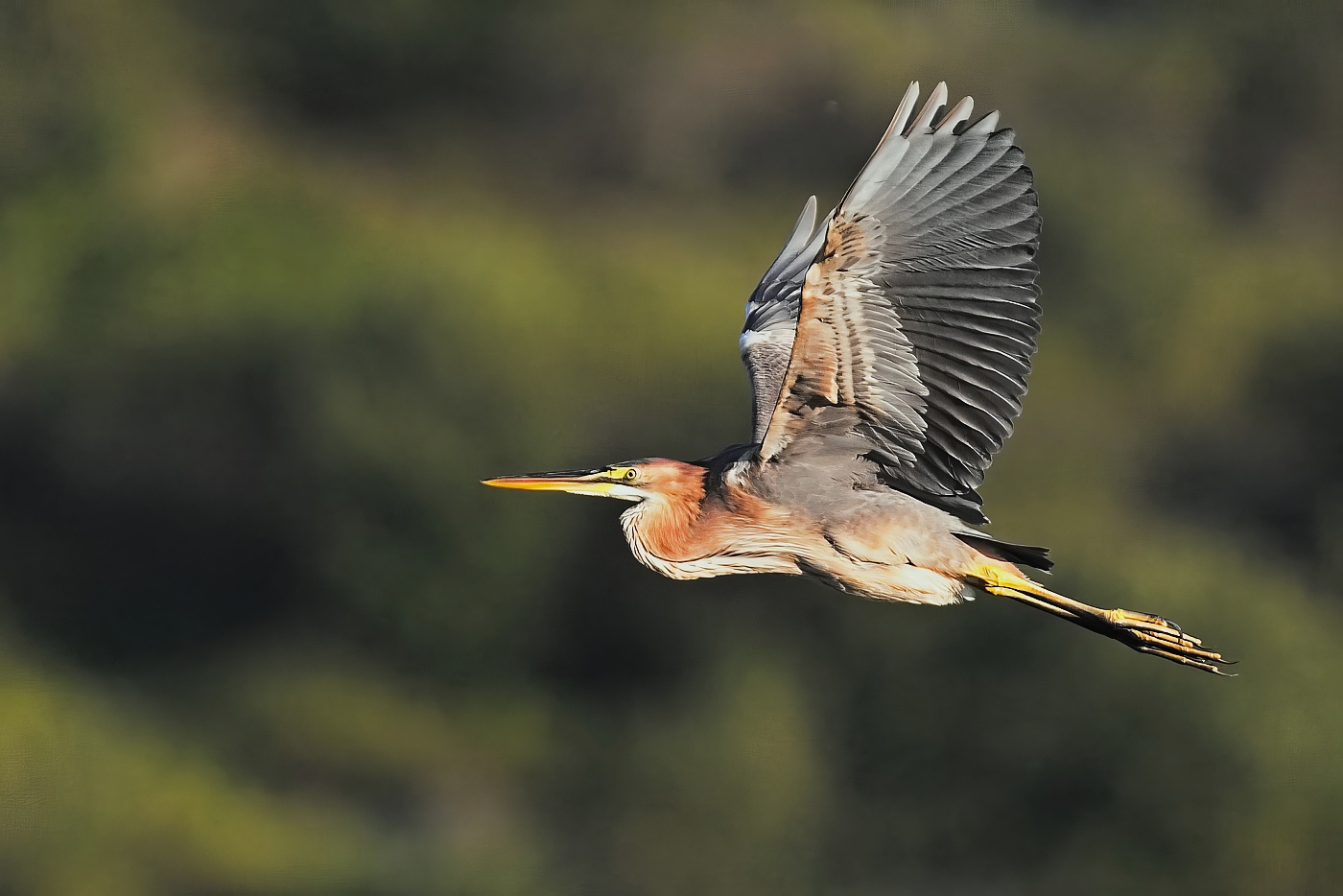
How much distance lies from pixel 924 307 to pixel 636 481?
32.0 inches

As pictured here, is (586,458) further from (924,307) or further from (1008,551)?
(924,307)

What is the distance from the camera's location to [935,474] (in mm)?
4477

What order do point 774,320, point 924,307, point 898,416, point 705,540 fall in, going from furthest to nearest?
point 774,320, point 705,540, point 898,416, point 924,307

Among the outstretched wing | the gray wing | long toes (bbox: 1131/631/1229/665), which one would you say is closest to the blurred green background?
the gray wing

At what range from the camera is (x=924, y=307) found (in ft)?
13.8

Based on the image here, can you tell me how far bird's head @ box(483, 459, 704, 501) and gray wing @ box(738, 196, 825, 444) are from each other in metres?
0.20

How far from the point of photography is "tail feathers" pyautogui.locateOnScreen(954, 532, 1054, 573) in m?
4.43

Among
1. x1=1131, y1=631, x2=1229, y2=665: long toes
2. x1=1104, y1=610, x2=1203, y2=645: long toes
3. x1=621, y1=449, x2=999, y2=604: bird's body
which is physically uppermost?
x1=621, y1=449, x2=999, y2=604: bird's body

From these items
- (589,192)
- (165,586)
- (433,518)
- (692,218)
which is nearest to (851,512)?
(433,518)

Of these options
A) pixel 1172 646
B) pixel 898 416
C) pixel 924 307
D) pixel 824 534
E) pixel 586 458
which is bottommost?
pixel 1172 646

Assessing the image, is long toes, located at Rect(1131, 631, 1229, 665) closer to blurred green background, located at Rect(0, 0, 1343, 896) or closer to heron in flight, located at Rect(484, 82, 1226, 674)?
heron in flight, located at Rect(484, 82, 1226, 674)

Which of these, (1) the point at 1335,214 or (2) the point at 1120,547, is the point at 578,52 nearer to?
(1) the point at 1335,214

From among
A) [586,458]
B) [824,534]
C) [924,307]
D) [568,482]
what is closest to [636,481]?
[568,482]

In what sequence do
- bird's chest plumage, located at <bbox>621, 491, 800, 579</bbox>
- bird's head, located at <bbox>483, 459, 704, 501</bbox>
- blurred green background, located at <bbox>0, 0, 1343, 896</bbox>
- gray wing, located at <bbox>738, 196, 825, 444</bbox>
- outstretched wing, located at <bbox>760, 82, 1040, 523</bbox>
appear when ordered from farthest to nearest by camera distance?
1. blurred green background, located at <bbox>0, 0, 1343, 896</bbox>
2. gray wing, located at <bbox>738, 196, 825, 444</bbox>
3. bird's head, located at <bbox>483, 459, 704, 501</bbox>
4. bird's chest plumage, located at <bbox>621, 491, 800, 579</bbox>
5. outstretched wing, located at <bbox>760, 82, 1040, 523</bbox>
